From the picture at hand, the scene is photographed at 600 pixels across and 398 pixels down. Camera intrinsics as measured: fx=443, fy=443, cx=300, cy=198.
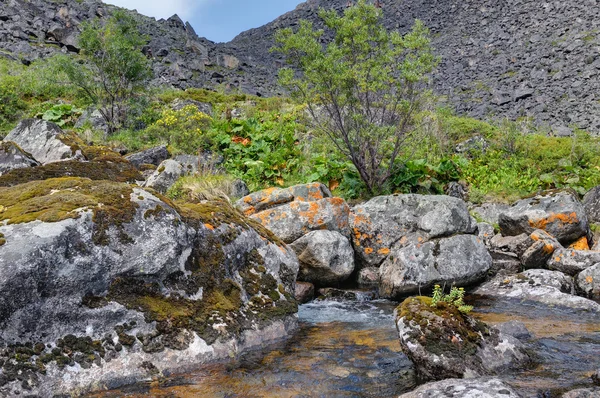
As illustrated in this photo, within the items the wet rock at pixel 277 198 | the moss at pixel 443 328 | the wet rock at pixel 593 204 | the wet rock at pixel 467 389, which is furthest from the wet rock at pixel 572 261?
the wet rock at pixel 467 389

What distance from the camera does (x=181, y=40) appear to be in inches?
2237

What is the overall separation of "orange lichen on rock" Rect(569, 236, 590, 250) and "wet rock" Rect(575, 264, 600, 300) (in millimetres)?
2075

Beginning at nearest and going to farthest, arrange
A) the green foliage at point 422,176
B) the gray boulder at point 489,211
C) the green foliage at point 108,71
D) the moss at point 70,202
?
the moss at point 70,202 → the green foliage at point 422,176 → the gray boulder at point 489,211 → the green foliage at point 108,71

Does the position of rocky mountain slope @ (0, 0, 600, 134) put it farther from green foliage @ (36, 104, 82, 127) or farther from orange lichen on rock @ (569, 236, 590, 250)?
green foliage @ (36, 104, 82, 127)

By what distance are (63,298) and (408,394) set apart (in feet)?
10.2

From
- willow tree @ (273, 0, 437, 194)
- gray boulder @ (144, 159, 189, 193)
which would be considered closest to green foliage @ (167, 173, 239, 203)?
gray boulder @ (144, 159, 189, 193)

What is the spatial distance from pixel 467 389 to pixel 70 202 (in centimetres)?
414

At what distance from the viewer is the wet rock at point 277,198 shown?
9781 mm

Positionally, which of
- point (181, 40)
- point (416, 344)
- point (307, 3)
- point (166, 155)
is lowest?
point (416, 344)

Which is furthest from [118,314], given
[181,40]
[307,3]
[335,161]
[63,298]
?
[307,3]

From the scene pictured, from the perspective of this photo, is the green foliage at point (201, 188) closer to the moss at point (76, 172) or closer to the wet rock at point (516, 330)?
the moss at point (76, 172)

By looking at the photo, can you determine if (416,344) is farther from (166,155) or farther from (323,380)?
(166,155)

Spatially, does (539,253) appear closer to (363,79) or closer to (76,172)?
(363,79)

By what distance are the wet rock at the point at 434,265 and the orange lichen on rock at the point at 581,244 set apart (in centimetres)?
318
